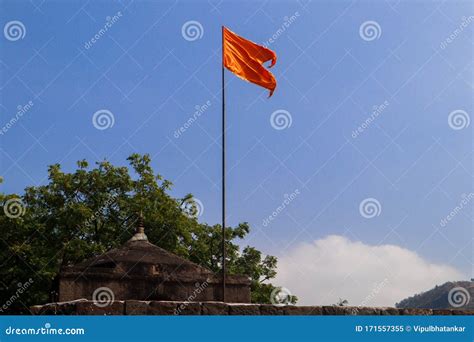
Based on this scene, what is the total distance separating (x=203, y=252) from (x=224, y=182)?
2022cm

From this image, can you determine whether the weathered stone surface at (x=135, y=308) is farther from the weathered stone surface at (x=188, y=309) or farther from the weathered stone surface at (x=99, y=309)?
the weathered stone surface at (x=188, y=309)

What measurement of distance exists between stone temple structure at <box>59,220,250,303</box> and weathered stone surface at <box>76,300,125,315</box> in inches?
485

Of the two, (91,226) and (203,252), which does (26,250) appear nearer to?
(91,226)

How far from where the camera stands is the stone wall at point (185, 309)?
8398mm

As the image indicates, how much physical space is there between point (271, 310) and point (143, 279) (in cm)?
1257

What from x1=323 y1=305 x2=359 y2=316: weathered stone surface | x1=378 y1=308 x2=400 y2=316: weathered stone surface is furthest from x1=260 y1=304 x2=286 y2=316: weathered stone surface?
x1=378 y1=308 x2=400 y2=316: weathered stone surface

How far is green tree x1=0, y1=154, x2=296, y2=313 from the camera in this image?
3008 cm

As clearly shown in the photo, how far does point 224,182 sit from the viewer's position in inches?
546

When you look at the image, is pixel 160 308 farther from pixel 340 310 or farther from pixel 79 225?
pixel 79 225

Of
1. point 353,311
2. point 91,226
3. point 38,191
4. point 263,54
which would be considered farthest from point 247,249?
point 353,311

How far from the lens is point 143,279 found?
68.4ft

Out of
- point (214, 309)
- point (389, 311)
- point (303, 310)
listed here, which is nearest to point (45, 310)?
point (214, 309)

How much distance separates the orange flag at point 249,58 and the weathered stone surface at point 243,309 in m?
8.24

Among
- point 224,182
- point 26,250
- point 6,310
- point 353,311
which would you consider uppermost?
point 26,250
